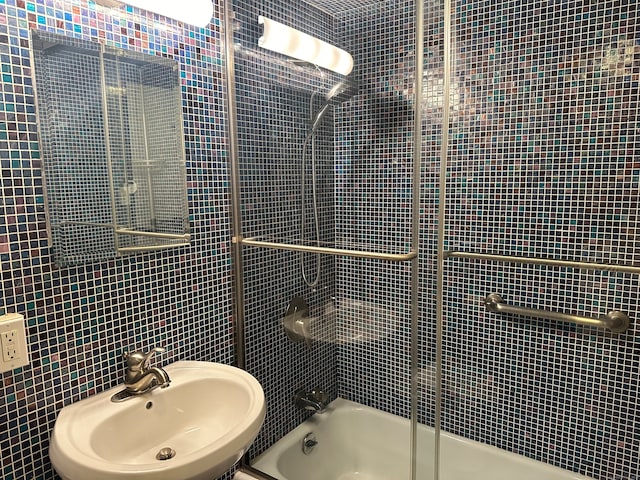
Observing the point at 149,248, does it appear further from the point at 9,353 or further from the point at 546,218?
the point at 546,218

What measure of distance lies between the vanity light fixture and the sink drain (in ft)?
4.41

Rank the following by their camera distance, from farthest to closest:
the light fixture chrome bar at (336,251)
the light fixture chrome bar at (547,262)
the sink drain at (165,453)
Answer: the light fixture chrome bar at (547,262)
the light fixture chrome bar at (336,251)
the sink drain at (165,453)

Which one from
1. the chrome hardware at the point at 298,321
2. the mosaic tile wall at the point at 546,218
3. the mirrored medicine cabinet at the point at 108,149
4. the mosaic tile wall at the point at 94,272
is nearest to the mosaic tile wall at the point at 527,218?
the mosaic tile wall at the point at 546,218

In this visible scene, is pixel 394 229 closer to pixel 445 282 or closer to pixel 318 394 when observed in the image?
pixel 445 282

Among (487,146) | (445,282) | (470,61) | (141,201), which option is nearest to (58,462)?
(141,201)

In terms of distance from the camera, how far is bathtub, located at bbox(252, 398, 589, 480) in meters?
1.70

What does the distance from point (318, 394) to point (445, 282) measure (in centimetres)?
74

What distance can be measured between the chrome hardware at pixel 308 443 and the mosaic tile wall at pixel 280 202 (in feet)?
0.23

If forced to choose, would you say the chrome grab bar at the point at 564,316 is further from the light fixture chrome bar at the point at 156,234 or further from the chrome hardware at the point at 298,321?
the light fixture chrome bar at the point at 156,234

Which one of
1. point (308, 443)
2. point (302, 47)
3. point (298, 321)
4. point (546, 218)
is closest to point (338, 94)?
point (302, 47)

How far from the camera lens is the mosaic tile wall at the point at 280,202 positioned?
164 centimetres

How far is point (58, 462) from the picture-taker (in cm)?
105

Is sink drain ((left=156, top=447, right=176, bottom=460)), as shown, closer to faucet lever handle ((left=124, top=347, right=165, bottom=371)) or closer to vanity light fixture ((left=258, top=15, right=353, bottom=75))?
faucet lever handle ((left=124, top=347, right=165, bottom=371))

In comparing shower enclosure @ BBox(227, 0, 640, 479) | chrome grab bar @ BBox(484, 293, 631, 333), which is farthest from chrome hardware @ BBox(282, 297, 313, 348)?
chrome grab bar @ BBox(484, 293, 631, 333)
